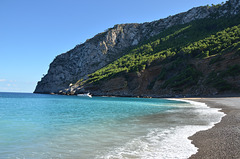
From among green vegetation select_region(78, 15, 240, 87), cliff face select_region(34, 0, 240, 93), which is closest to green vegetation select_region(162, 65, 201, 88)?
green vegetation select_region(78, 15, 240, 87)

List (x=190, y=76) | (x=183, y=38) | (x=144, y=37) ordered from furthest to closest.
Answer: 1. (x=144, y=37)
2. (x=183, y=38)
3. (x=190, y=76)

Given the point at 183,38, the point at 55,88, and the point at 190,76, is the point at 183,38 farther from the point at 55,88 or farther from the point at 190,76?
the point at 55,88

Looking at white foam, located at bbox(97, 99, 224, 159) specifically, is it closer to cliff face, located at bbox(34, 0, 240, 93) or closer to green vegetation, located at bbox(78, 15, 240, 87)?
A: green vegetation, located at bbox(78, 15, 240, 87)

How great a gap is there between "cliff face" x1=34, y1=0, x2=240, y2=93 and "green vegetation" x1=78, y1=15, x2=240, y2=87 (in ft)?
35.5

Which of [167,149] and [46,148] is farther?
[46,148]

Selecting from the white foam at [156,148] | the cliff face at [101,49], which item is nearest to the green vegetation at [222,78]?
the white foam at [156,148]

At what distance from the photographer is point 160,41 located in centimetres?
11450

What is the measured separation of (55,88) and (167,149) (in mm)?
125891

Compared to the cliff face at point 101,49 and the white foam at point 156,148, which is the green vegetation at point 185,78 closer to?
the white foam at point 156,148

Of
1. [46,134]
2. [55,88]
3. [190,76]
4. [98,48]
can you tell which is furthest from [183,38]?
[46,134]

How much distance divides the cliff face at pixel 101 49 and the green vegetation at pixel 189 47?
35.5ft

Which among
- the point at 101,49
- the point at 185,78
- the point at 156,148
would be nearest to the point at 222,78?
the point at 185,78

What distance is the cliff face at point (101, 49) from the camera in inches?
4730

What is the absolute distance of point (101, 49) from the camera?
127m
